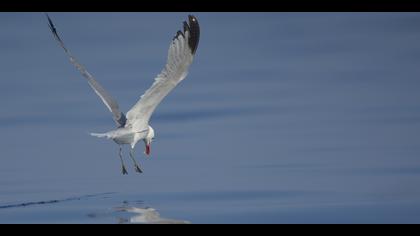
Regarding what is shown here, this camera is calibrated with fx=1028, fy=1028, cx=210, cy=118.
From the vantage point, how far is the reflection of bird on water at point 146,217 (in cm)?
1045

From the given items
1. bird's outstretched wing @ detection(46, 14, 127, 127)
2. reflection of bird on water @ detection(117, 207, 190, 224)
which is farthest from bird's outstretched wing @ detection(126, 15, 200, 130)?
reflection of bird on water @ detection(117, 207, 190, 224)

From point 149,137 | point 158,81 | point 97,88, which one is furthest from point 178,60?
point 149,137

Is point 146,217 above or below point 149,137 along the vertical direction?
below

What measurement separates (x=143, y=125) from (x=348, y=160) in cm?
282

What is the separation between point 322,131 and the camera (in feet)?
52.2

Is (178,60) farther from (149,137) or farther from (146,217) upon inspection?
(146,217)

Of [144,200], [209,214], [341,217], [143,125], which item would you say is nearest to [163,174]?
[143,125]

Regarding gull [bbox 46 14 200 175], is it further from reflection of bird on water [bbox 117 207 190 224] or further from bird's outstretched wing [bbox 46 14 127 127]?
reflection of bird on water [bbox 117 207 190 224]

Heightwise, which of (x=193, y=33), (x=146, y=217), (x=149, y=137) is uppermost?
(x=193, y=33)

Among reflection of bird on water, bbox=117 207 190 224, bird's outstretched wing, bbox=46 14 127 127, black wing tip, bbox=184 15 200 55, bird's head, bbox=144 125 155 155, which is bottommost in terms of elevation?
reflection of bird on water, bbox=117 207 190 224

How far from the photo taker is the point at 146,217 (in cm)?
1069

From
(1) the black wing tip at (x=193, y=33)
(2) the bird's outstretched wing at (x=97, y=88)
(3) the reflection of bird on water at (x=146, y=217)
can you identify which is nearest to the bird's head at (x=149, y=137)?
(2) the bird's outstretched wing at (x=97, y=88)

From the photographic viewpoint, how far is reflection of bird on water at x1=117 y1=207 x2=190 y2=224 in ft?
34.3
